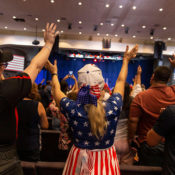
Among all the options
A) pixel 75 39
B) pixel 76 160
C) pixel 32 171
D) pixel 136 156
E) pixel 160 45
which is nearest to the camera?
pixel 76 160

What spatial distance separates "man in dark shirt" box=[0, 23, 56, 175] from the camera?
0.91m

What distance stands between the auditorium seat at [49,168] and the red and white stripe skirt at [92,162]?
26 centimetres

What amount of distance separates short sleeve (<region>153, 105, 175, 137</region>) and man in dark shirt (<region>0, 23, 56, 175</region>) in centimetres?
83

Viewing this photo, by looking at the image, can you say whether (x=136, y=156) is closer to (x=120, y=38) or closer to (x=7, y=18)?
(x=7, y=18)

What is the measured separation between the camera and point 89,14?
6902mm

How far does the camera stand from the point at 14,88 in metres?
0.92

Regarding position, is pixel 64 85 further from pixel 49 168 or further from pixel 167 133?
pixel 167 133

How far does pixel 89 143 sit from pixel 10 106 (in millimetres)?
561

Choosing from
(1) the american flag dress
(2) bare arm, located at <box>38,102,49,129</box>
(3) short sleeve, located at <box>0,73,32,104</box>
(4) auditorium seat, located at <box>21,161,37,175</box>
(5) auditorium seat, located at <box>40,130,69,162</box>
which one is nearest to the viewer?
(3) short sleeve, located at <box>0,73,32,104</box>

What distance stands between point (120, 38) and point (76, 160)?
978cm

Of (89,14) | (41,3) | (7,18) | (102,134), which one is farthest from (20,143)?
(7,18)

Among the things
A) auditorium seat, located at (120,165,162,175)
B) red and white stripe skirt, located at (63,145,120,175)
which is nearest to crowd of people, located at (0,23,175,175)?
red and white stripe skirt, located at (63,145,120,175)

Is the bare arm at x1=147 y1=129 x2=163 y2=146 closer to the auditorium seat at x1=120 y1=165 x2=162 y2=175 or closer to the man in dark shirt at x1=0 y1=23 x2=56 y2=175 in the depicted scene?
the auditorium seat at x1=120 y1=165 x2=162 y2=175

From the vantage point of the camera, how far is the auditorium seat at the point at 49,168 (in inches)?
57.9
